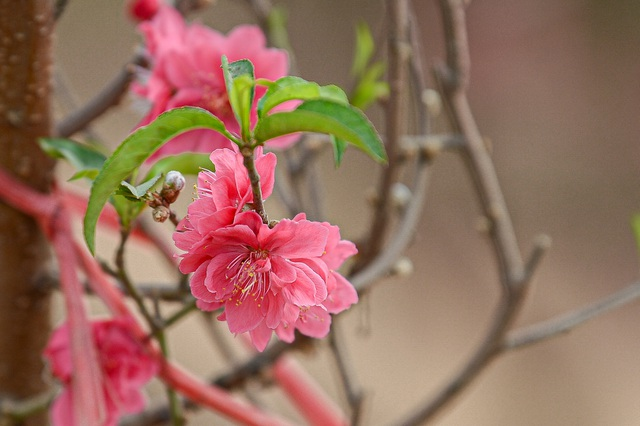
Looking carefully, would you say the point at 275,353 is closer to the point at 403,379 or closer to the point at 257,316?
the point at 257,316

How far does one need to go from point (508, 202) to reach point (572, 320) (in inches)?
41.5

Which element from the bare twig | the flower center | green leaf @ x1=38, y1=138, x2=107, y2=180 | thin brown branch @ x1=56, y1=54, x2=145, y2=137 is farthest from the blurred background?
the flower center

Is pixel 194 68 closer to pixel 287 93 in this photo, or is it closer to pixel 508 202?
pixel 287 93

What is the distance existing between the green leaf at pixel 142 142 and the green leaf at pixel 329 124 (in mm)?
14

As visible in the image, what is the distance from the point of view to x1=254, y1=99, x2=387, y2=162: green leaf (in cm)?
24

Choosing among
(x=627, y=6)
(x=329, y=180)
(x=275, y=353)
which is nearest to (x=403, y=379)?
(x=329, y=180)

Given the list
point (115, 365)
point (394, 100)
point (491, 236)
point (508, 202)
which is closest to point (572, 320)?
point (491, 236)

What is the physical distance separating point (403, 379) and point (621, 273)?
1.77 ft

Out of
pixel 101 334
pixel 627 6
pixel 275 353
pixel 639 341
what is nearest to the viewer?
pixel 101 334

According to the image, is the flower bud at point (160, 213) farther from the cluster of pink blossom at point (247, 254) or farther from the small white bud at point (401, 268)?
the small white bud at point (401, 268)

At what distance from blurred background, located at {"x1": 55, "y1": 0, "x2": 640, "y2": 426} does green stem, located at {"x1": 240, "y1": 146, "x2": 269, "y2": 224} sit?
1090mm

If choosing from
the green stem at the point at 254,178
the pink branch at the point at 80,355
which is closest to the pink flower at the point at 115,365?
the pink branch at the point at 80,355

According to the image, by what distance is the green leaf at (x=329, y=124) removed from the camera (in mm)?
239

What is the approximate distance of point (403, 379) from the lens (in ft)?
4.56
